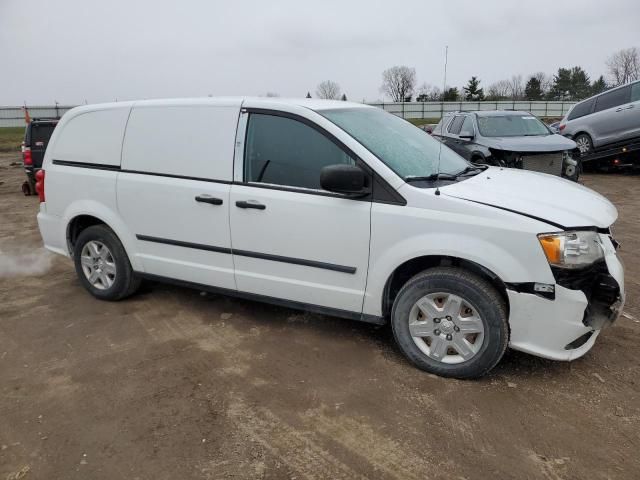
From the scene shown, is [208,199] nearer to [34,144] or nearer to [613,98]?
[34,144]

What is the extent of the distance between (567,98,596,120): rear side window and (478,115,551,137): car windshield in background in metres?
3.14

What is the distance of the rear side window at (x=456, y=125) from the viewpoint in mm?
10827

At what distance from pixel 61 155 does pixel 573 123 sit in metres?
12.2

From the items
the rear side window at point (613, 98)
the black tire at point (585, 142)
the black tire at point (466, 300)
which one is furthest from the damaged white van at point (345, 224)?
the black tire at point (585, 142)

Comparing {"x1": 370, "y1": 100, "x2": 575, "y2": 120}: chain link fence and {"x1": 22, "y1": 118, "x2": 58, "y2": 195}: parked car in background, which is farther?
{"x1": 370, "y1": 100, "x2": 575, "y2": 120}: chain link fence

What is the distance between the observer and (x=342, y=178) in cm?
329

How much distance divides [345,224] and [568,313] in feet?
4.76

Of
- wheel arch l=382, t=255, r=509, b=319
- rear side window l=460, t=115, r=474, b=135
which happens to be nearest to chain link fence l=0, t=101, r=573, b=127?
rear side window l=460, t=115, r=474, b=135

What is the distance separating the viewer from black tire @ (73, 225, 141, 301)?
182 inches

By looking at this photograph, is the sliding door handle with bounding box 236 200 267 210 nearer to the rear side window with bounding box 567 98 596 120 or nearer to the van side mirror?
the van side mirror

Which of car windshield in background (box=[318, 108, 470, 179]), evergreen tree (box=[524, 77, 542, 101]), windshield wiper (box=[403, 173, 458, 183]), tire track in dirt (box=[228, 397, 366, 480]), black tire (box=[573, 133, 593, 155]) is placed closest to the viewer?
tire track in dirt (box=[228, 397, 366, 480])

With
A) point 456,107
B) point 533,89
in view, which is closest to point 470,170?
point 456,107

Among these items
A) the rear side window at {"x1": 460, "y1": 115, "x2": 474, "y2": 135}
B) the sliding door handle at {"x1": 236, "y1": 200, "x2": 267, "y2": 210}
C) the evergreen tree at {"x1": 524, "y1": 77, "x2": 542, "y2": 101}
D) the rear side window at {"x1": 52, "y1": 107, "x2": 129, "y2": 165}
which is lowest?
the sliding door handle at {"x1": 236, "y1": 200, "x2": 267, "y2": 210}

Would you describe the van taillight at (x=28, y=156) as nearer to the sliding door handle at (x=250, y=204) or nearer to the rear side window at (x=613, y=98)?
the sliding door handle at (x=250, y=204)
